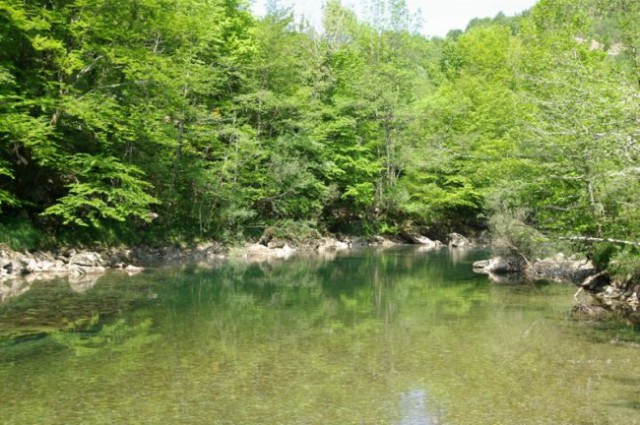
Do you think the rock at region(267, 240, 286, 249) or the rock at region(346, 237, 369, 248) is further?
the rock at region(346, 237, 369, 248)

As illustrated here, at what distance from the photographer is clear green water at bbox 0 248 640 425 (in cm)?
777

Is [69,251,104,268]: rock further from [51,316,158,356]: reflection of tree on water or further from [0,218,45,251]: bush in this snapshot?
[51,316,158,356]: reflection of tree on water

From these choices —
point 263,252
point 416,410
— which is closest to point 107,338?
point 416,410

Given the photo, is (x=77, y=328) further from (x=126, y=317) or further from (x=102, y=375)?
(x=102, y=375)

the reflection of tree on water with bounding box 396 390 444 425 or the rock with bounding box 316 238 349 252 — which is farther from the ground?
the rock with bounding box 316 238 349 252

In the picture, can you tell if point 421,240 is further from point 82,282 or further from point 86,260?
point 82,282

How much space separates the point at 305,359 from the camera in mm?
10398

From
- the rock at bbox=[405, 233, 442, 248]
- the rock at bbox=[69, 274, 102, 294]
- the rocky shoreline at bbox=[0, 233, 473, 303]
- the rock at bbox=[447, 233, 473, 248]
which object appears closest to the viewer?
the rock at bbox=[69, 274, 102, 294]

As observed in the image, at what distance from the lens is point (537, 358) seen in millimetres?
10742

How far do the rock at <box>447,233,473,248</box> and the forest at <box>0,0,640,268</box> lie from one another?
7.92 ft

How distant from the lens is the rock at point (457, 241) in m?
41.4

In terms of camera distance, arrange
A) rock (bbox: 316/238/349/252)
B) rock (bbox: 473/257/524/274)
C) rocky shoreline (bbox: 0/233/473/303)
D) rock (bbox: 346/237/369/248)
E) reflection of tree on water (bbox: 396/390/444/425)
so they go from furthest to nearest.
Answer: rock (bbox: 346/237/369/248), rock (bbox: 316/238/349/252), rock (bbox: 473/257/524/274), rocky shoreline (bbox: 0/233/473/303), reflection of tree on water (bbox: 396/390/444/425)

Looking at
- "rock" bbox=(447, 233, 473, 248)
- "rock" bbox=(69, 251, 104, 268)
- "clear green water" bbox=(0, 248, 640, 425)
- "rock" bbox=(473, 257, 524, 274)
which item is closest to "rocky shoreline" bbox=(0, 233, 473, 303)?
"rock" bbox=(69, 251, 104, 268)

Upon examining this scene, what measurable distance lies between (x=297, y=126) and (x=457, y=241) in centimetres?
1421
